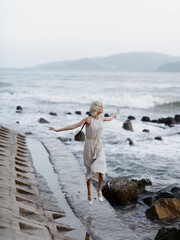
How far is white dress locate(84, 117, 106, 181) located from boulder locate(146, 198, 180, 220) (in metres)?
1.17

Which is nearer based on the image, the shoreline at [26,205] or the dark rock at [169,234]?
the shoreline at [26,205]

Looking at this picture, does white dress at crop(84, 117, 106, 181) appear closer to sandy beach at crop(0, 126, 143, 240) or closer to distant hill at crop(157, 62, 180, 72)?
sandy beach at crop(0, 126, 143, 240)

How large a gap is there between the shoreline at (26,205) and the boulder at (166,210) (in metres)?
1.59

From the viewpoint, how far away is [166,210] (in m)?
5.46

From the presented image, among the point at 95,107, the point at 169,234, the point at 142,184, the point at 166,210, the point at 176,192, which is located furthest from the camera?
the point at 142,184

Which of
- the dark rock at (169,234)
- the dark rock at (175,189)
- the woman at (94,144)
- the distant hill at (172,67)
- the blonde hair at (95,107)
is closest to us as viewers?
the dark rock at (169,234)

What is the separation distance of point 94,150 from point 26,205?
1366 mm

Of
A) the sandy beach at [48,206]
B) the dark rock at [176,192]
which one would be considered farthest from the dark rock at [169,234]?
the dark rock at [176,192]

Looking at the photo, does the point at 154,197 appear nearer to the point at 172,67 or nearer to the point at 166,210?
the point at 166,210

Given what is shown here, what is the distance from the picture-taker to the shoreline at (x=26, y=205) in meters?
3.79

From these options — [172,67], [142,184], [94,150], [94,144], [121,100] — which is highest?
[172,67]

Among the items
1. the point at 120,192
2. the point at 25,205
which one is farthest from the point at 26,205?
the point at 120,192

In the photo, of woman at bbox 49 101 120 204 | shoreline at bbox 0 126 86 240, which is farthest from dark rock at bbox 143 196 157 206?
shoreline at bbox 0 126 86 240

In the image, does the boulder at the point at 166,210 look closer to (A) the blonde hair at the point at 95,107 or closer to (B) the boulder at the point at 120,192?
(B) the boulder at the point at 120,192
